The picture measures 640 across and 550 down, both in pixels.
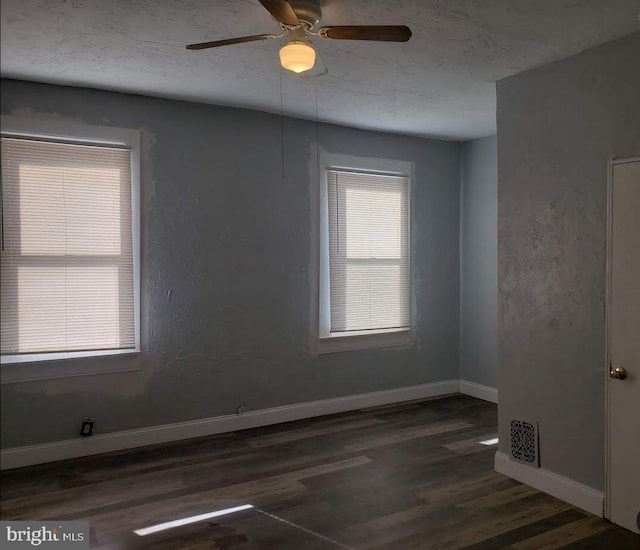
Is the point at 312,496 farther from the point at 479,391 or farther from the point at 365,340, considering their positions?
the point at 479,391

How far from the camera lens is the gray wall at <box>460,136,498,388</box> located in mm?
4914

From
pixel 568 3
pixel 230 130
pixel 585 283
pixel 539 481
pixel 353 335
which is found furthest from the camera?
pixel 353 335

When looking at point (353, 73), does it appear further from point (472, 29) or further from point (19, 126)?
point (19, 126)

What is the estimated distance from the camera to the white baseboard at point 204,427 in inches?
135

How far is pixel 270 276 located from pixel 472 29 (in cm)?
234

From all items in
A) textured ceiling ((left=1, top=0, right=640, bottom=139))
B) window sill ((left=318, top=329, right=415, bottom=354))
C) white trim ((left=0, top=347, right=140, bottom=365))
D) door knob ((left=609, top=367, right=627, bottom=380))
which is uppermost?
textured ceiling ((left=1, top=0, right=640, bottom=139))

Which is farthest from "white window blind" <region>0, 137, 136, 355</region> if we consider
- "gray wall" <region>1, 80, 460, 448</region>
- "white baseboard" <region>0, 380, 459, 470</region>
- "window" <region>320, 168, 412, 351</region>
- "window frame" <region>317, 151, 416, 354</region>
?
"window" <region>320, 168, 412, 351</region>

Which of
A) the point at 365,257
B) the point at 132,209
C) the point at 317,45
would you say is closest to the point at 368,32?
the point at 317,45

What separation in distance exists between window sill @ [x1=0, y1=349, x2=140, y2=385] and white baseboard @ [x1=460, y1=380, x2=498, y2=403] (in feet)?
10.3

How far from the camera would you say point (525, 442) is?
10.4ft

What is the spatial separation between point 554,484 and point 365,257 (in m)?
2.38

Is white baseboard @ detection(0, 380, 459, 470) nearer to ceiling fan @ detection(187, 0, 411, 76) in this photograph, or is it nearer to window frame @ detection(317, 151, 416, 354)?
window frame @ detection(317, 151, 416, 354)

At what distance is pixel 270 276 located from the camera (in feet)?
13.9

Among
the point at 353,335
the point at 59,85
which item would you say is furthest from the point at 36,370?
the point at 353,335
